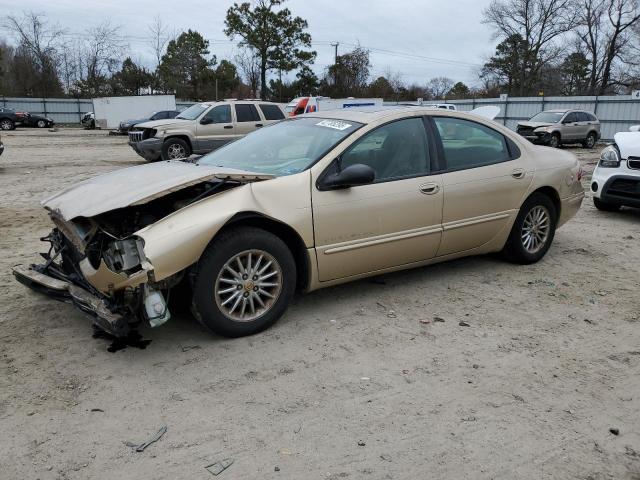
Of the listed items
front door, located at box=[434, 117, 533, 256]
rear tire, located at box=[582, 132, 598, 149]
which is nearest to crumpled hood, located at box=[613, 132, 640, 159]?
front door, located at box=[434, 117, 533, 256]

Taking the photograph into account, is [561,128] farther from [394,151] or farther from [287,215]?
[287,215]

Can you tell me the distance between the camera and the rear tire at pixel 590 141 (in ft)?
80.5

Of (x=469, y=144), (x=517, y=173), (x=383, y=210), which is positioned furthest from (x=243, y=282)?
(x=517, y=173)

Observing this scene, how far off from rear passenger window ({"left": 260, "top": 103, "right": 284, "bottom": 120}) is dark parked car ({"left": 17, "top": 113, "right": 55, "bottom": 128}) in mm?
26979

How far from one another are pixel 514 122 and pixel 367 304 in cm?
3048

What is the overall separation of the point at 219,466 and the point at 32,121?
39632 millimetres

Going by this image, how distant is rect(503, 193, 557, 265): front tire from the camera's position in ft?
18.0

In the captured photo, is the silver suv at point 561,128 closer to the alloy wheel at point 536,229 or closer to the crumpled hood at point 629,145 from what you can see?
the crumpled hood at point 629,145

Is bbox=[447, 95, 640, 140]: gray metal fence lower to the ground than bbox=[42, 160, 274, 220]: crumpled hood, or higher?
higher

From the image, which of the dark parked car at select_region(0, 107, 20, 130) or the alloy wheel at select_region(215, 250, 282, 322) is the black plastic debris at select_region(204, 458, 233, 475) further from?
the dark parked car at select_region(0, 107, 20, 130)

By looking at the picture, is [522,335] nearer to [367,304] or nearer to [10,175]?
[367,304]

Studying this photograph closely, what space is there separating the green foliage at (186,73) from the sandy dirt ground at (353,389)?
5424 centimetres

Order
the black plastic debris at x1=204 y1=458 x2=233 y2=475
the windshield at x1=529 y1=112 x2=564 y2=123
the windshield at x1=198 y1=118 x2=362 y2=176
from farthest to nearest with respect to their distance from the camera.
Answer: the windshield at x1=529 y1=112 x2=564 y2=123 < the windshield at x1=198 y1=118 x2=362 y2=176 < the black plastic debris at x1=204 y1=458 x2=233 y2=475

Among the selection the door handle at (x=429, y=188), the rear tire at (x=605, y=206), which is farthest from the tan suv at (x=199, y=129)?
the door handle at (x=429, y=188)
